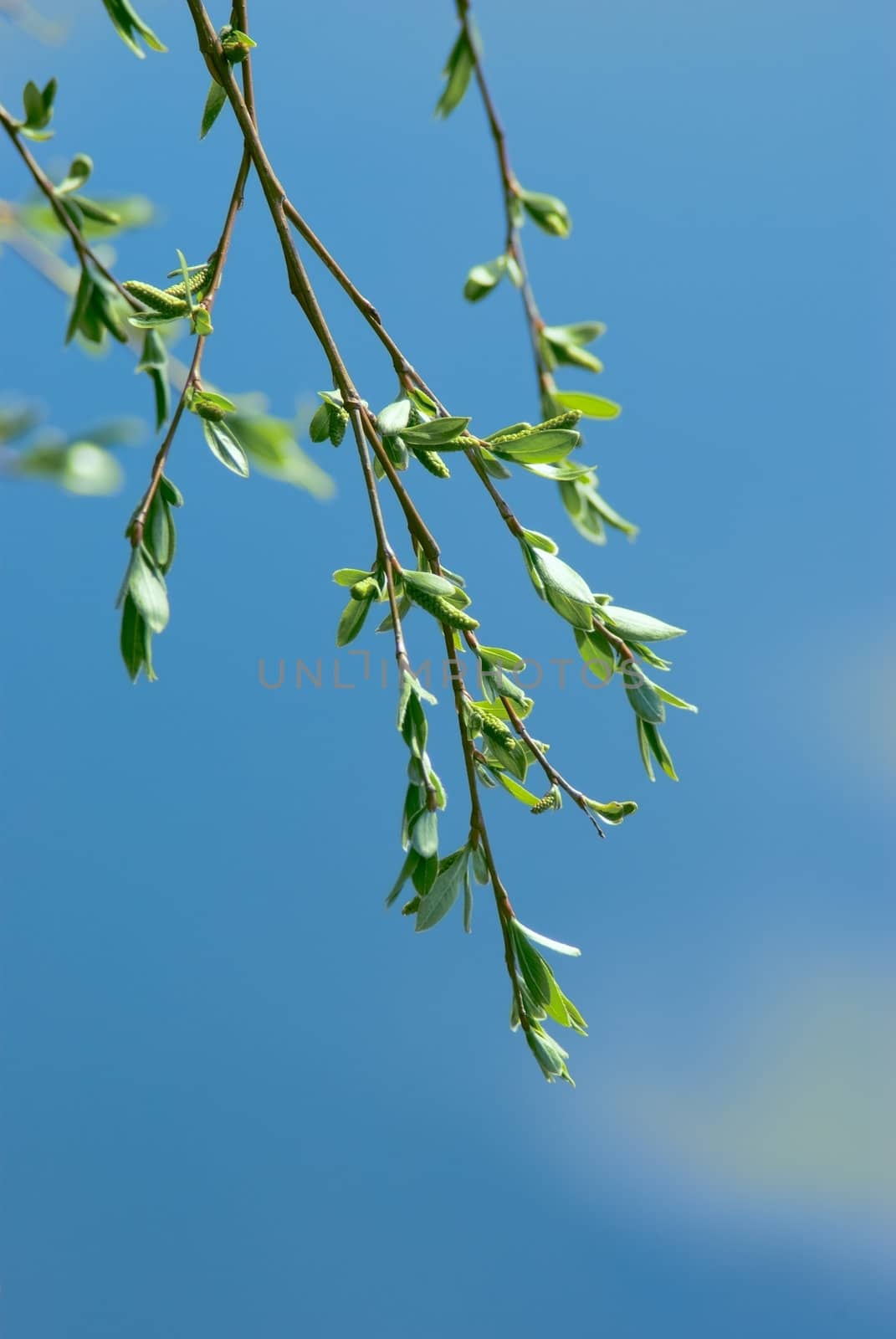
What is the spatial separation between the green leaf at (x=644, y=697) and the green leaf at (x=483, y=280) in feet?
0.63

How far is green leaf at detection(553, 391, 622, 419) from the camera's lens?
24.1 inches

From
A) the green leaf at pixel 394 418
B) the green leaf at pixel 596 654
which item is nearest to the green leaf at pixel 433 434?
the green leaf at pixel 394 418

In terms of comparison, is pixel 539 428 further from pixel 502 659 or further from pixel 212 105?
pixel 212 105

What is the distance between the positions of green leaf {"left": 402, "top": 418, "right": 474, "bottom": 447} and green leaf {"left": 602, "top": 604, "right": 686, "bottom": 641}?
0.10 meters

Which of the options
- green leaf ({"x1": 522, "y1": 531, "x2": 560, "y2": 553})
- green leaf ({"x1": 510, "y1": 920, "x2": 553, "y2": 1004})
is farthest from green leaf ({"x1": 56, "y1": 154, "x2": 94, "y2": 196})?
green leaf ({"x1": 510, "y1": 920, "x2": 553, "y2": 1004})

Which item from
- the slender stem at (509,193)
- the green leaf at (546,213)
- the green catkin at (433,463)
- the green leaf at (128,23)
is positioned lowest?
the green catkin at (433,463)

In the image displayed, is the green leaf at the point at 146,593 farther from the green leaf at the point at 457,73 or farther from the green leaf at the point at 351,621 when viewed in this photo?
the green leaf at the point at 457,73

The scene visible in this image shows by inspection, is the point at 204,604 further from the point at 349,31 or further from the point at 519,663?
the point at 519,663

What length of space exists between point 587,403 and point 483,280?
91 millimetres

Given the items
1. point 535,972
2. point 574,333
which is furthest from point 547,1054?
point 574,333

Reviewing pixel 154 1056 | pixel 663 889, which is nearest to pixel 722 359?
pixel 663 889

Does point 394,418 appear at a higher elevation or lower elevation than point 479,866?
higher

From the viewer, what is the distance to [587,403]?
62cm

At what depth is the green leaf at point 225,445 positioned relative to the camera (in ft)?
1.54
